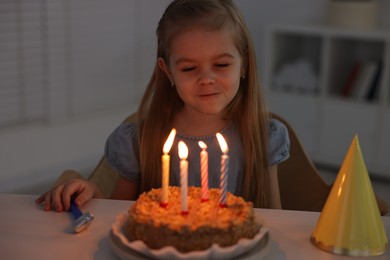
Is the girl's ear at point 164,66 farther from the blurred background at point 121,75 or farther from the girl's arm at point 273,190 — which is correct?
the blurred background at point 121,75

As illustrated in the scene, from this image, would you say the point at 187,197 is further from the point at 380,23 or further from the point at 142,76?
the point at 380,23

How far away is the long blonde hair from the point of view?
1.67 metres

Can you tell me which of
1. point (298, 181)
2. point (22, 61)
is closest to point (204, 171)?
point (298, 181)

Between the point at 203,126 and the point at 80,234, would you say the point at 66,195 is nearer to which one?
the point at 80,234

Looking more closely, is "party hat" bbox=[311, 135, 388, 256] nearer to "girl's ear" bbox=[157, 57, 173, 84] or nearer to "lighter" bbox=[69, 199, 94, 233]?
"lighter" bbox=[69, 199, 94, 233]

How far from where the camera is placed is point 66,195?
1382 millimetres

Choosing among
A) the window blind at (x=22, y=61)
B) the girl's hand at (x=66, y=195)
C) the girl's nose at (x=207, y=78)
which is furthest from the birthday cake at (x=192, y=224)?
the window blind at (x=22, y=61)

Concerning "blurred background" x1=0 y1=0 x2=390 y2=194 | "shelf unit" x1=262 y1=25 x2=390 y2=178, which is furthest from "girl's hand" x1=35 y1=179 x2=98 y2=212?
"shelf unit" x1=262 y1=25 x2=390 y2=178

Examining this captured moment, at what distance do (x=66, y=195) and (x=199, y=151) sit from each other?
49 cm

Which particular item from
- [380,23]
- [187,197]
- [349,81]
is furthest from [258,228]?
[380,23]

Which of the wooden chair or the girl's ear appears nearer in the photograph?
the girl's ear

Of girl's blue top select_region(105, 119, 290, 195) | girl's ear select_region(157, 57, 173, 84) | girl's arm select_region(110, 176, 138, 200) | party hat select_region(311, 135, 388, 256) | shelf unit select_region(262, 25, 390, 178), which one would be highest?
girl's ear select_region(157, 57, 173, 84)

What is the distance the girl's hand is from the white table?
0.02 metres

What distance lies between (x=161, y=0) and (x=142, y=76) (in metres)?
0.49
